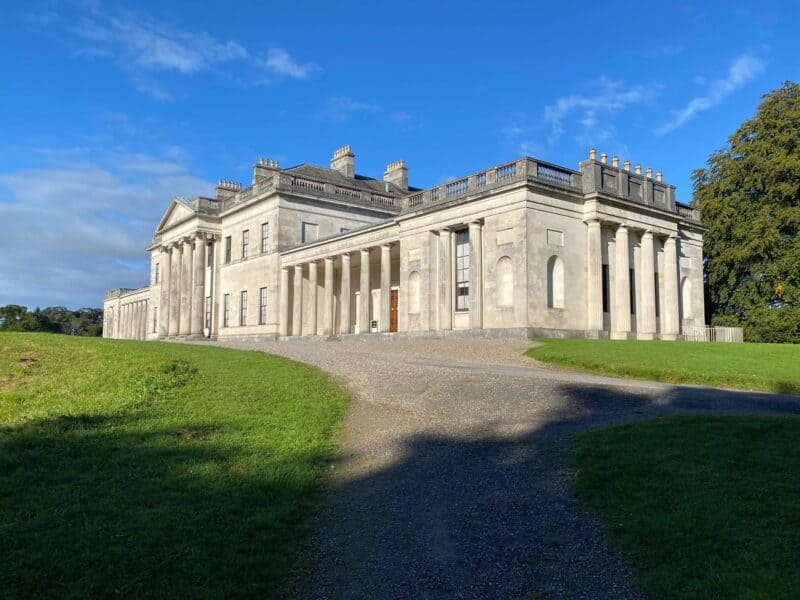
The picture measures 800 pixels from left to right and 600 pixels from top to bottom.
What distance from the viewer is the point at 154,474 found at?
9.10 m

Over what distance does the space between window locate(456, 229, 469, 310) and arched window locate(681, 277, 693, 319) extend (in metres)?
14.8

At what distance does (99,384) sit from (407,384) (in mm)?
7096

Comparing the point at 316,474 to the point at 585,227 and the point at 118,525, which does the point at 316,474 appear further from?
the point at 585,227

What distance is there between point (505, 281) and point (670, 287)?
11.2 metres

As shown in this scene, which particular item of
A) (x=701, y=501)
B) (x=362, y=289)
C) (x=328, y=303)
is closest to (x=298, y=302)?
(x=328, y=303)

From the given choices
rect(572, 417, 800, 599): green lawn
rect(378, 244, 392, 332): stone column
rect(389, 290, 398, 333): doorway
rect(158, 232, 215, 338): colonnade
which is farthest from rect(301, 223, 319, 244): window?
rect(572, 417, 800, 599): green lawn

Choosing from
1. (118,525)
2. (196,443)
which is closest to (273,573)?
(118,525)

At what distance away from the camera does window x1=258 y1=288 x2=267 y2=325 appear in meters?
48.6

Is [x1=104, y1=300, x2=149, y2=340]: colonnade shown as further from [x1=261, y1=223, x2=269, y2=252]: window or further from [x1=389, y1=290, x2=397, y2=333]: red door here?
[x1=389, y1=290, x2=397, y2=333]: red door

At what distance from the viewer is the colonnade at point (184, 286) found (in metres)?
54.9

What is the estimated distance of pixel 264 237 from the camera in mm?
48875

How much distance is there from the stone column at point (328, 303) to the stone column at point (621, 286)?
1802 cm

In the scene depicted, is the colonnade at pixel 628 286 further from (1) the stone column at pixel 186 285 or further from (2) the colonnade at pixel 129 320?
(2) the colonnade at pixel 129 320

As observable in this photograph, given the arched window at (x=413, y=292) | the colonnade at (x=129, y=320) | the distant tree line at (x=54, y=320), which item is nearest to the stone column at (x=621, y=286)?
the arched window at (x=413, y=292)
